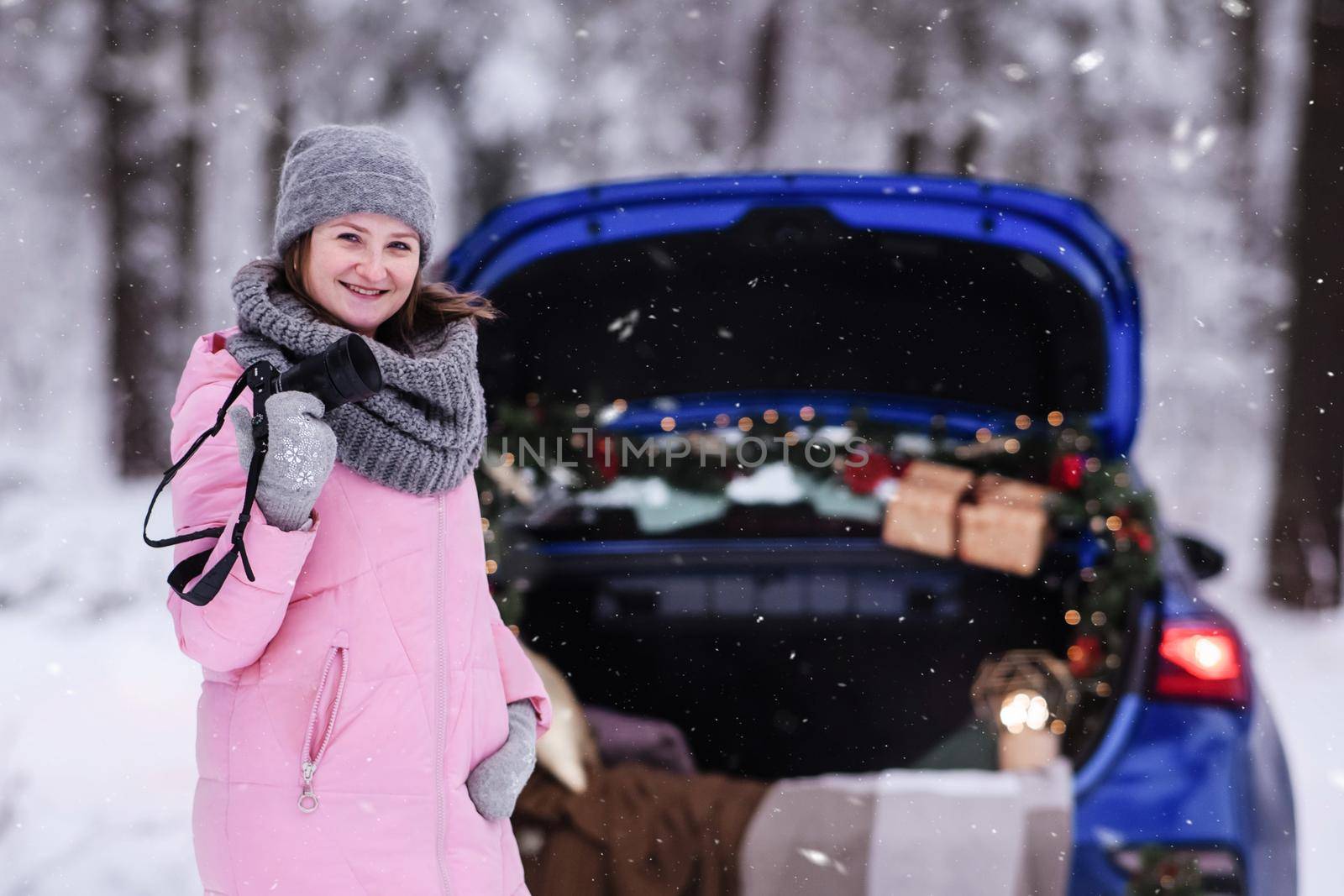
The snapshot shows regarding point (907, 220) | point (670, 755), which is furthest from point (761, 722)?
point (907, 220)

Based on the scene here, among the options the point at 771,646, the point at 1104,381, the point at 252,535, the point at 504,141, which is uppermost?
the point at 504,141

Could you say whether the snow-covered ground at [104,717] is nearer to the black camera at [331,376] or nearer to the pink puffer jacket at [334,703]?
the pink puffer jacket at [334,703]

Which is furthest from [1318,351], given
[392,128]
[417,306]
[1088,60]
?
[417,306]

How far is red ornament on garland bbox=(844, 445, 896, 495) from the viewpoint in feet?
8.78

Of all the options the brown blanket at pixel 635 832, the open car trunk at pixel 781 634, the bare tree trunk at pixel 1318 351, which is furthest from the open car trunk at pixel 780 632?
the bare tree trunk at pixel 1318 351

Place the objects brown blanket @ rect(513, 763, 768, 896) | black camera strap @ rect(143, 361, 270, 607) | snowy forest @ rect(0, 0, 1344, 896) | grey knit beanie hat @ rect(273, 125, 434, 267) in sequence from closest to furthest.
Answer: black camera strap @ rect(143, 361, 270, 607) < grey knit beanie hat @ rect(273, 125, 434, 267) < brown blanket @ rect(513, 763, 768, 896) < snowy forest @ rect(0, 0, 1344, 896)

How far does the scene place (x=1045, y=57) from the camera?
10.7 ft

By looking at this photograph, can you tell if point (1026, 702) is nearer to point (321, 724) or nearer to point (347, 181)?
point (321, 724)

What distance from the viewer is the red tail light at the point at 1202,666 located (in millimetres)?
1807

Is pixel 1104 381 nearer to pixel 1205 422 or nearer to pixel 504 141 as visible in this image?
pixel 504 141

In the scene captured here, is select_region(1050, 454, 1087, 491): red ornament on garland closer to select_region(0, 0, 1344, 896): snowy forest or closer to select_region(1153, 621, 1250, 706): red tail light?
select_region(1153, 621, 1250, 706): red tail light

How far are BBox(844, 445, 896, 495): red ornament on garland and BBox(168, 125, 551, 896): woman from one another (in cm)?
163

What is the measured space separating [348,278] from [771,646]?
161 centimetres
